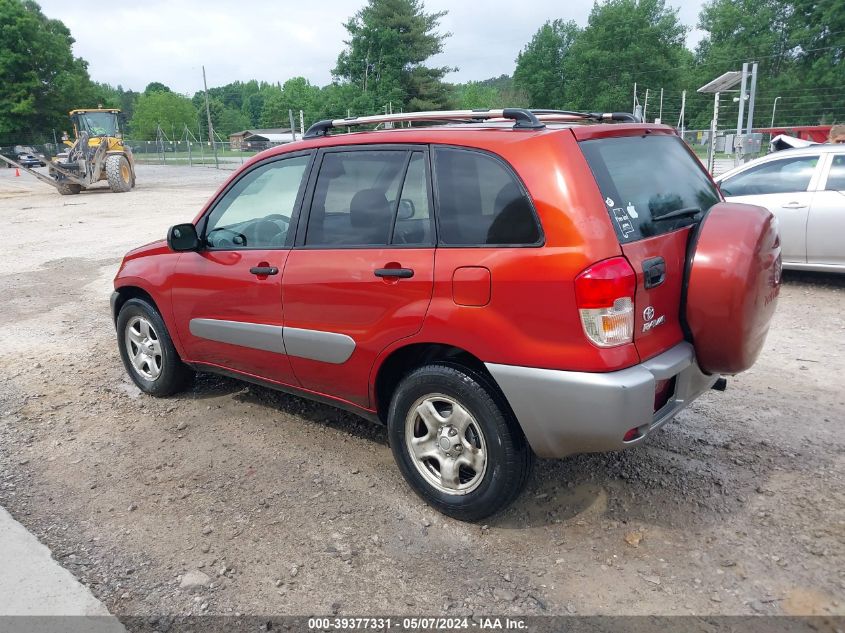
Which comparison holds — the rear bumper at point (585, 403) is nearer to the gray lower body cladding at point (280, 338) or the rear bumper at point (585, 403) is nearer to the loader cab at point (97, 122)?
the gray lower body cladding at point (280, 338)

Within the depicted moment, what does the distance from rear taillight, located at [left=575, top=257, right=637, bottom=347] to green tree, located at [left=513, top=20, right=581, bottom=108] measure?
7684cm

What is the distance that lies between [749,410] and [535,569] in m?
2.23

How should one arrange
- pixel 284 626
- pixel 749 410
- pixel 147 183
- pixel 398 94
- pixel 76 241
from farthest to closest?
pixel 398 94, pixel 147 183, pixel 76 241, pixel 749 410, pixel 284 626

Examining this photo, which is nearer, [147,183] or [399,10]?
[147,183]

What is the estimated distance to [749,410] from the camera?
169 inches

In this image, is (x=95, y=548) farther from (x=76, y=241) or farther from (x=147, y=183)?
(x=147, y=183)

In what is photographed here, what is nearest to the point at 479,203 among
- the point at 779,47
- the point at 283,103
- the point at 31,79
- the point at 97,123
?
the point at 97,123

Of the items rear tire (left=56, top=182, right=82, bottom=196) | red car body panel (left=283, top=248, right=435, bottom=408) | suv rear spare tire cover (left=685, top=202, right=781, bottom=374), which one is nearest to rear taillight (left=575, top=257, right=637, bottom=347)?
suv rear spare tire cover (left=685, top=202, right=781, bottom=374)

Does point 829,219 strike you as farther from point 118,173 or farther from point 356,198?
point 118,173

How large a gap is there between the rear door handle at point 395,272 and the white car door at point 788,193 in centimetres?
522

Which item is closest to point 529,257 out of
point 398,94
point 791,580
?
point 791,580

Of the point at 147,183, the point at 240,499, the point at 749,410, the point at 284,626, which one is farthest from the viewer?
the point at 147,183

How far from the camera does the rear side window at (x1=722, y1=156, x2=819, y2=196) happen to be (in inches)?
291

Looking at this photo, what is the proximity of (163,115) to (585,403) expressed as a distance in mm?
93986
